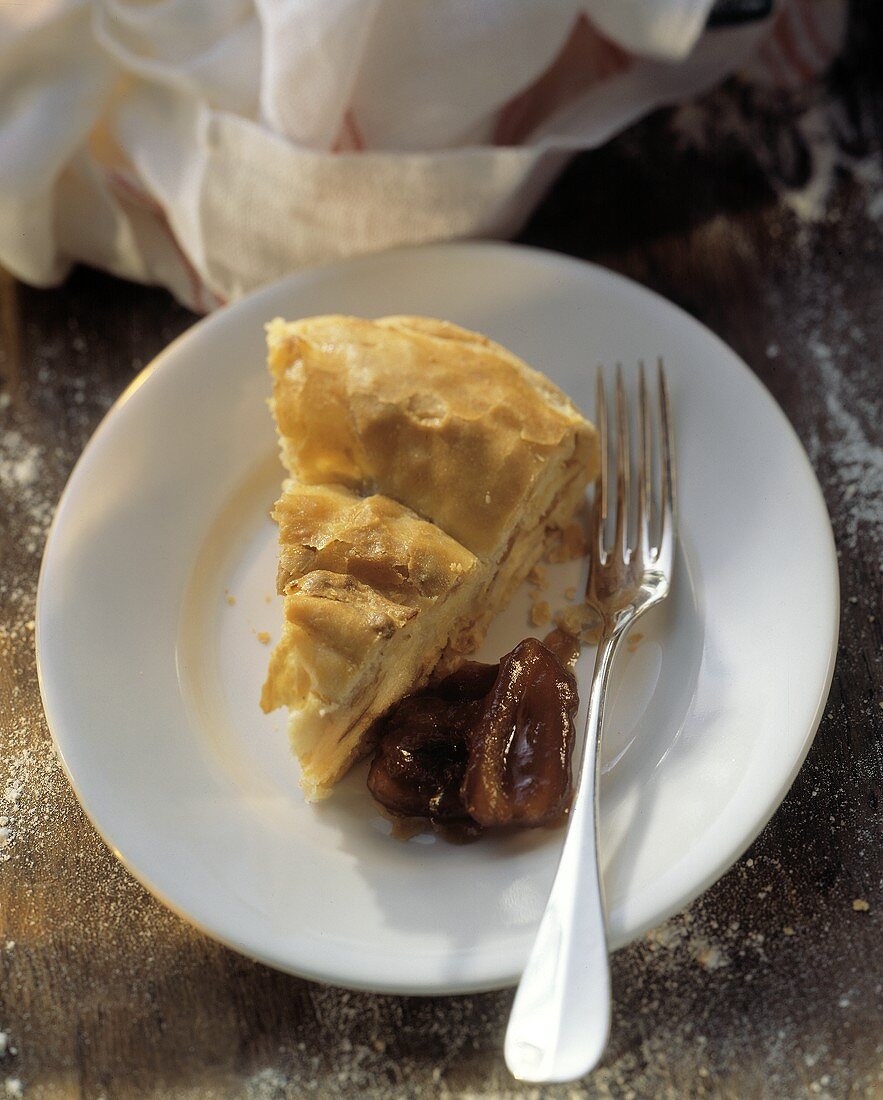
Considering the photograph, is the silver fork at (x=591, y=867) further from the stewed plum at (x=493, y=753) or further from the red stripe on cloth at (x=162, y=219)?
the red stripe on cloth at (x=162, y=219)

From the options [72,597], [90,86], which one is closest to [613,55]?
[90,86]

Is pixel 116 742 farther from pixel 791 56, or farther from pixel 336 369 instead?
pixel 791 56

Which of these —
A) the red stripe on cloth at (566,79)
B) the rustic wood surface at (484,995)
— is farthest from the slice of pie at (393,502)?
the red stripe on cloth at (566,79)

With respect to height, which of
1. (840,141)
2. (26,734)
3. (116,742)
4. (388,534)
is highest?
(840,141)

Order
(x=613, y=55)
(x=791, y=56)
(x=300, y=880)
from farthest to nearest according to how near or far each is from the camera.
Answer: (x=791, y=56) → (x=613, y=55) → (x=300, y=880)

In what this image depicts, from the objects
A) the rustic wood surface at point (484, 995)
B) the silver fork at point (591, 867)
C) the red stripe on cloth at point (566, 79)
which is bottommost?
the rustic wood surface at point (484, 995)

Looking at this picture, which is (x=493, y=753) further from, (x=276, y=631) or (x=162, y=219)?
(x=162, y=219)
